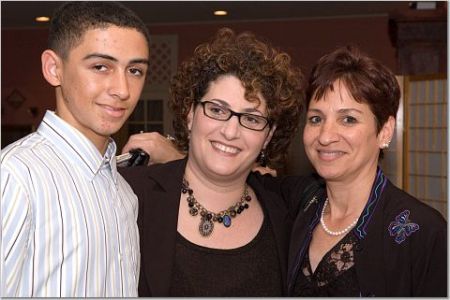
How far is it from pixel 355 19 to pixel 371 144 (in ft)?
23.7

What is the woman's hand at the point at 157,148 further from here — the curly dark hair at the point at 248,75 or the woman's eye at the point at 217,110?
the woman's eye at the point at 217,110

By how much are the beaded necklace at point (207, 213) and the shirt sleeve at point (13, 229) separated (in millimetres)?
867

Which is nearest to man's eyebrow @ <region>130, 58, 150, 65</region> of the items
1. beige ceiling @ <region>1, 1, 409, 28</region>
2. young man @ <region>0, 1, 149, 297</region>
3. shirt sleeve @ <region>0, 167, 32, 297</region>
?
young man @ <region>0, 1, 149, 297</region>

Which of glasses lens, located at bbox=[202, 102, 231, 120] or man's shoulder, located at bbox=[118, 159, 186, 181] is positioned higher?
glasses lens, located at bbox=[202, 102, 231, 120]

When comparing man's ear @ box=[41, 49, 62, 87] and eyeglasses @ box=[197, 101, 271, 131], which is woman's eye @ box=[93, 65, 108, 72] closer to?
man's ear @ box=[41, 49, 62, 87]

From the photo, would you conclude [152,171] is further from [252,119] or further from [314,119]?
[314,119]

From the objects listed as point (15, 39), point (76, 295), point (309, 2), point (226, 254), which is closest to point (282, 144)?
point (226, 254)

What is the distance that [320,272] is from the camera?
1835 mm

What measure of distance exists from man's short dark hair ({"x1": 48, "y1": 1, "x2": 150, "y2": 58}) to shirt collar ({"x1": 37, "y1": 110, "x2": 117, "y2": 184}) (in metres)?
0.17

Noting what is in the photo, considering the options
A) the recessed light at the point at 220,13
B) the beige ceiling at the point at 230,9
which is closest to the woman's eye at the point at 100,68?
the beige ceiling at the point at 230,9

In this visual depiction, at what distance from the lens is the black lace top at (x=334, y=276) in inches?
69.6

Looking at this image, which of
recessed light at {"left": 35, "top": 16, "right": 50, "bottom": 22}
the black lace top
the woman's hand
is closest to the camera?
the black lace top

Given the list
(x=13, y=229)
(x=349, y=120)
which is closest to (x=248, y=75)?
(x=349, y=120)

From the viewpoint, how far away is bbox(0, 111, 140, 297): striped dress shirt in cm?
113
